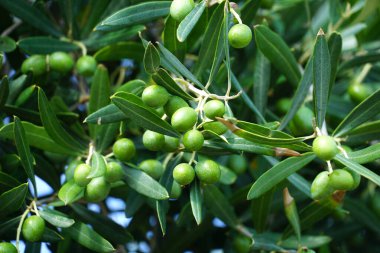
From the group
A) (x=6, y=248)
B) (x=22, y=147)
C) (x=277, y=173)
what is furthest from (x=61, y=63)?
(x=277, y=173)

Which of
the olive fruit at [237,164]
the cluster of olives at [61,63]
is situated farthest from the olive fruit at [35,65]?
the olive fruit at [237,164]

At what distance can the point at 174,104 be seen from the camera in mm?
1741

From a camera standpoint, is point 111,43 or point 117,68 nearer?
point 111,43

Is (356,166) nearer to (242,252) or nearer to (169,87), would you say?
(169,87)

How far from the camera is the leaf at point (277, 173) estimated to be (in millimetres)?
1751

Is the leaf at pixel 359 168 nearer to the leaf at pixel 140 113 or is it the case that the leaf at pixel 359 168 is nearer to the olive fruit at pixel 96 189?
the leaf at pixel 140 113

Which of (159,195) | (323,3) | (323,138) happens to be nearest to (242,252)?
(159,195)

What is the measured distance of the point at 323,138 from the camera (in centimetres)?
166

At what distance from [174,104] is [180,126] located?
4.3 inches

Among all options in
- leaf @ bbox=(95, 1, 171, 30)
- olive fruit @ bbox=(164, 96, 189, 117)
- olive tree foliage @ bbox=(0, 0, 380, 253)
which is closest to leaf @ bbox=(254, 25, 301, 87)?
olive tree foliage @ bbox=(0, 0, 380, 253)

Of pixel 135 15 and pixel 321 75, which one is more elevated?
pixel 321 75

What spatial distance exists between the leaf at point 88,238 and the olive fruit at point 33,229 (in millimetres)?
117

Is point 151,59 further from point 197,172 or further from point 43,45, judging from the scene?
point 43,45

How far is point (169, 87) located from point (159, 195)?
30 cm
